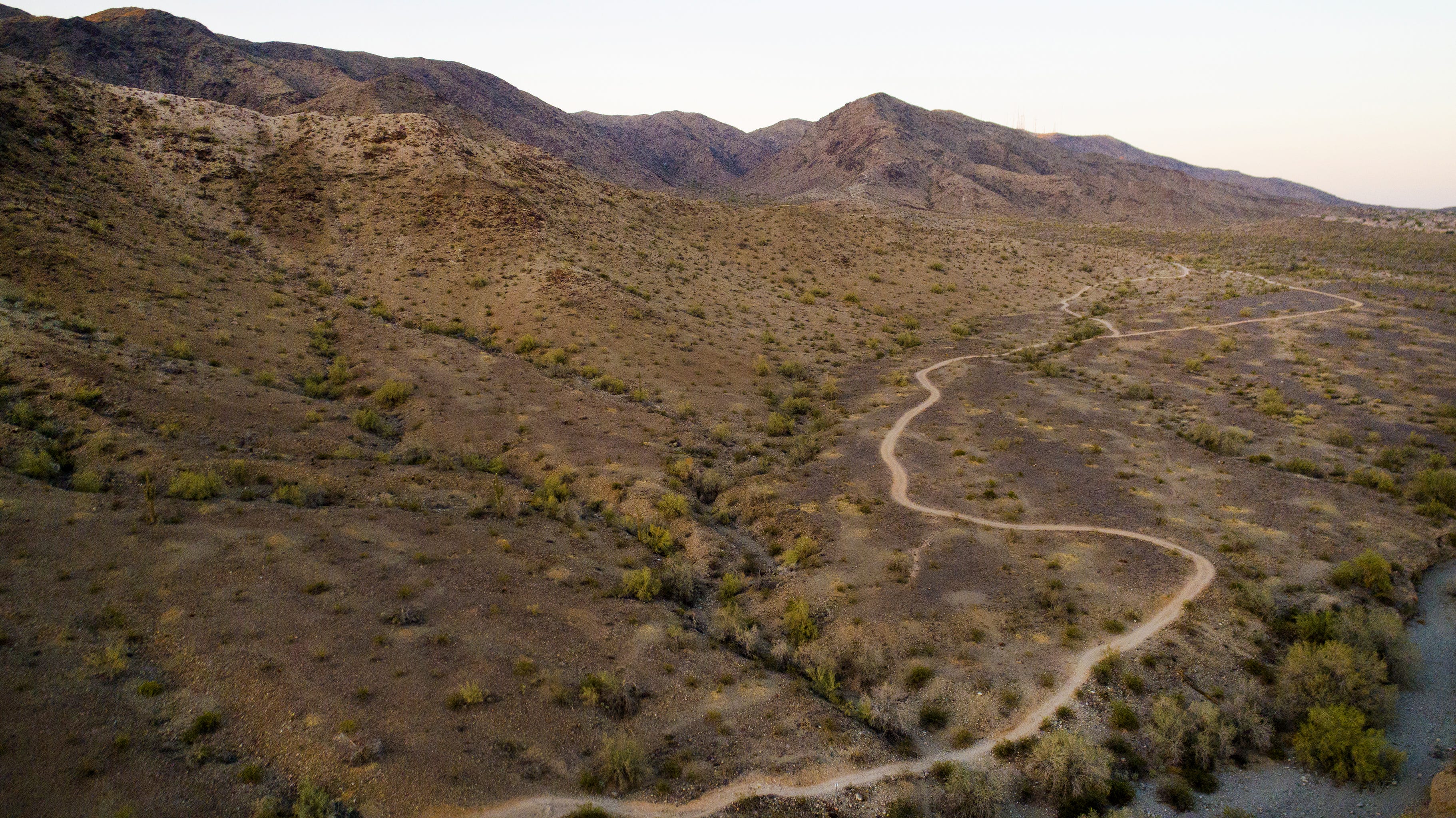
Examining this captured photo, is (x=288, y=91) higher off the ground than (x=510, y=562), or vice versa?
(x=288, y=91)

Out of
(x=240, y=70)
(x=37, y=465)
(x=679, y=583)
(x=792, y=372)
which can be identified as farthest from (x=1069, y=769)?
(x=240, y=70)

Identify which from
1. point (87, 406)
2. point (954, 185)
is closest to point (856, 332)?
point (87, 406)

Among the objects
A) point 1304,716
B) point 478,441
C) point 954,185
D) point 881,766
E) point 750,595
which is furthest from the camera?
point 954,185

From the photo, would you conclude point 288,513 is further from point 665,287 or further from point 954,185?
point 954,185

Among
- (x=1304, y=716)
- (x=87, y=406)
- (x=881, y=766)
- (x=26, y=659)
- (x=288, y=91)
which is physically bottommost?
(x=881, y=766)

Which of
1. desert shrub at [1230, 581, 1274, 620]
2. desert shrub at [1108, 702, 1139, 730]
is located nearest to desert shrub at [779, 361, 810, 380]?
desert shrub at [1230, 581, 1274, 620]

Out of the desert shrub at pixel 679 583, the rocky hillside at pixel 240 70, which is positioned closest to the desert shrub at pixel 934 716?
the desert shrub at pixel 679 583

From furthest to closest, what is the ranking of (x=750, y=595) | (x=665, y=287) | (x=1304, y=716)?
(x=665, y=287) < (x=750, y=595) < (x=1304, y=716)

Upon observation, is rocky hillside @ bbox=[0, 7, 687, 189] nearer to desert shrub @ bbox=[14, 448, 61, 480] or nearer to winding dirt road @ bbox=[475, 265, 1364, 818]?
desert shrub @ bbox=[14, 448, 61, 480]
